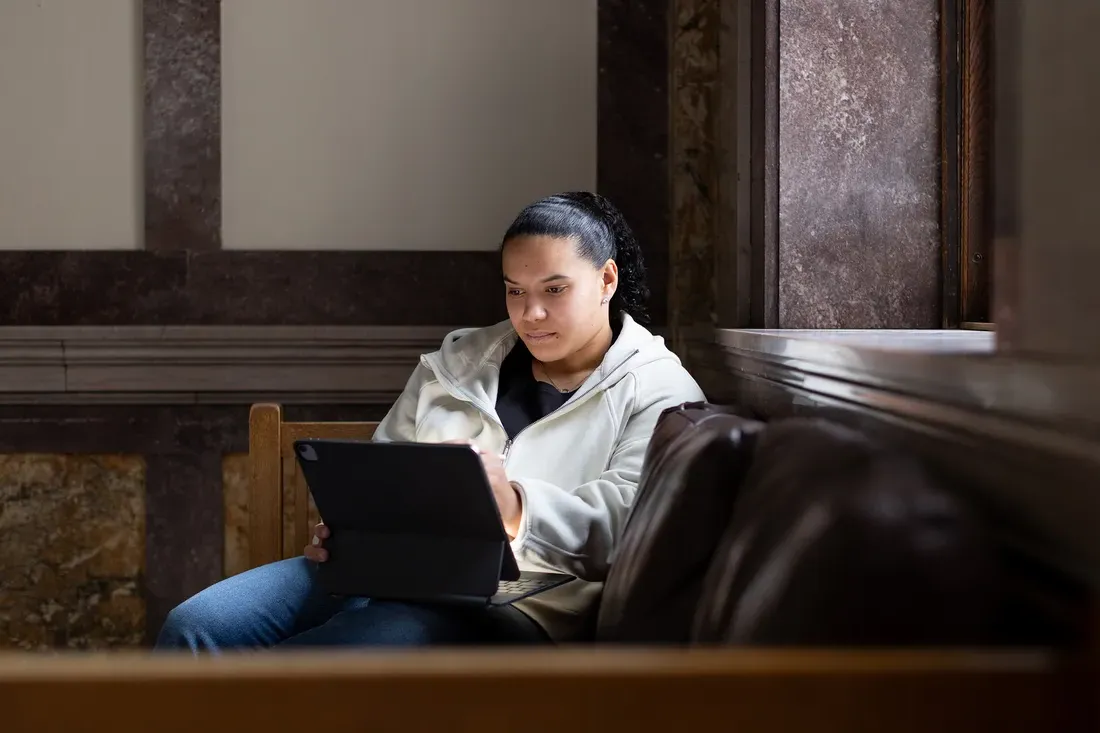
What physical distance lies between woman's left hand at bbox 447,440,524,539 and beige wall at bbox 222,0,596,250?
122cm

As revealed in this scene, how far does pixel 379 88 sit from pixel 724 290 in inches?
40.4

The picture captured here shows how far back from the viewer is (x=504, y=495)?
5.41ft

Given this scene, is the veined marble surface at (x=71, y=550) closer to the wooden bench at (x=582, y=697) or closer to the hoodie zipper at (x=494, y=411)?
the hoodie zipper at (x=494, y=411)

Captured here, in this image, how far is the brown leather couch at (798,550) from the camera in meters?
0.68

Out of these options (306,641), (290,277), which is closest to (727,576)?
(306,641)

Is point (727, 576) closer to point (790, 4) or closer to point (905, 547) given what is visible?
point (905, 547)

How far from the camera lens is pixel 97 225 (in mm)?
2754

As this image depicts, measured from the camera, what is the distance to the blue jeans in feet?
4.99

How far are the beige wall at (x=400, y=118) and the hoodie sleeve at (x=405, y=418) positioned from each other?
711mm

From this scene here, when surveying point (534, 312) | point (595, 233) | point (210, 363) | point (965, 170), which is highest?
point (965, 170)

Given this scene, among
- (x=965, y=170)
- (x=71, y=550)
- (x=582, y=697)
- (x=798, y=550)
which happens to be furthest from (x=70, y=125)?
(x=582, y=697)

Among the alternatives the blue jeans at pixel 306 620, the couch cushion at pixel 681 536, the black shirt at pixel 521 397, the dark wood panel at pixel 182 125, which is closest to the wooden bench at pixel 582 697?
the couch cushion at pixel 681 536

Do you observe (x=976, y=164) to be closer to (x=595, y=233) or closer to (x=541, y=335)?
(x=595, y=233)

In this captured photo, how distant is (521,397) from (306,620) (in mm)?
571
